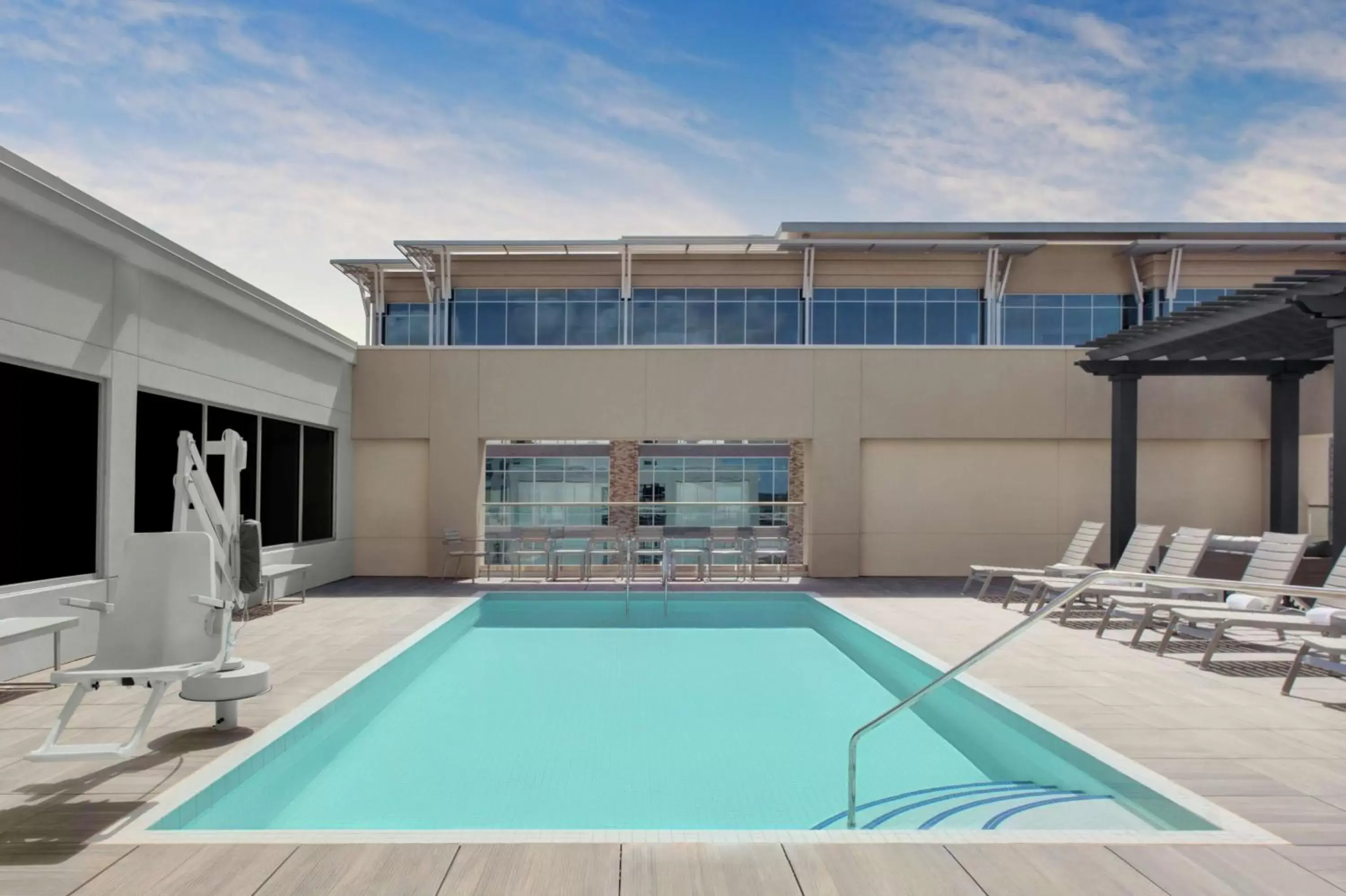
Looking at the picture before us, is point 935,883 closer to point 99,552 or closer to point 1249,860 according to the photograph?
point 1249,860

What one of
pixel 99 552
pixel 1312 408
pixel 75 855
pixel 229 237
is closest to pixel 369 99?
pixel 229 237

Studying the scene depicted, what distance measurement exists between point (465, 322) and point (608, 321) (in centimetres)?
308

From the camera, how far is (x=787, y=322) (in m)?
19.2

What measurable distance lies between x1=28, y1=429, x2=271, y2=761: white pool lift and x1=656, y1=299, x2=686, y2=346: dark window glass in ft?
47.9

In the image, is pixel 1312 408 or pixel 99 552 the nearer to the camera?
pixel 99 552

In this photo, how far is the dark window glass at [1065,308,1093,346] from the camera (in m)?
19.2

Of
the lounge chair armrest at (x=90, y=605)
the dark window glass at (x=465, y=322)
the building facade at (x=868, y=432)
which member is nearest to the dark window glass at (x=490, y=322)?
the dark window glass at (x=465, y=322)

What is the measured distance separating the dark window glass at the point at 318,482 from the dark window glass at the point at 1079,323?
14.5 m

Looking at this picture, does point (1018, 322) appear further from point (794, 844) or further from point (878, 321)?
point (794, 844)

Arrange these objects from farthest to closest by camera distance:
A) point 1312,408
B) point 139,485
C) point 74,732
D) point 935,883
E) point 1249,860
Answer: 1. point 1312,408
2. point 139,485
3. point 74,732
4. point 1249,860
5. point 935,883

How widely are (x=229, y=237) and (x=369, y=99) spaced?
370 centimetres

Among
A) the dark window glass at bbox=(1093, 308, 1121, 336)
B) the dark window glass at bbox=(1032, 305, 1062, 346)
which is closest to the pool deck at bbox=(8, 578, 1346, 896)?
the dark window glass at bbox=(1032, 305, 1062, 346)

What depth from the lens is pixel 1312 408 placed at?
13.3 meters

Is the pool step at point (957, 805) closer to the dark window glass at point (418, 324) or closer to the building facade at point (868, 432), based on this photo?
the building facade at point (868, 432)
